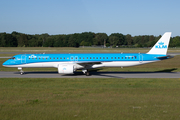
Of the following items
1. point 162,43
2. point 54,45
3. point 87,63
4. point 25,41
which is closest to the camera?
point 87,63

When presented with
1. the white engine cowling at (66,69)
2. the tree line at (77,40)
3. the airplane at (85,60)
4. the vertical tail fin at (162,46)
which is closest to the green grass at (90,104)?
the white engine cowling at (66,69)

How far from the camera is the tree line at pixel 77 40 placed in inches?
5791

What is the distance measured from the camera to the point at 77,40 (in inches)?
6663

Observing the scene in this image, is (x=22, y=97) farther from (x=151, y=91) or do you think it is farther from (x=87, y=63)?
(x=87, y=63)

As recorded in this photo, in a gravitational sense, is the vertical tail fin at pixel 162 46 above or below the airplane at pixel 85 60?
above

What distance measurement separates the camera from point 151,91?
54.3ft

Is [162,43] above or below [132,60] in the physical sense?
above

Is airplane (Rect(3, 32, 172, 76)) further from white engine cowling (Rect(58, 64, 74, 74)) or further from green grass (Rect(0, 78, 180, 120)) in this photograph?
green grass (Rect(0, 78, 180, 120))

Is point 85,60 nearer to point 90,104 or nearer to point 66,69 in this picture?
point 66,69

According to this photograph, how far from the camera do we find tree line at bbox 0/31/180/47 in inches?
5791

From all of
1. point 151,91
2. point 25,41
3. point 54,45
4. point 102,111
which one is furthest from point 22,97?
point 25,41

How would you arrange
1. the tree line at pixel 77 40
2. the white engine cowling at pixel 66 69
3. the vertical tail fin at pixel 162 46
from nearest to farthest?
1. the white engine cowling at pixel 66 69
2. the vertical tail fin at pixel 162 46
3. the tree line at pixel 77 40

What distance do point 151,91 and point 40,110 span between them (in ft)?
29.8

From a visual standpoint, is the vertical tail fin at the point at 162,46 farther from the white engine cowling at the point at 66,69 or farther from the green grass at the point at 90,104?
the green grass at the point at 90,104
